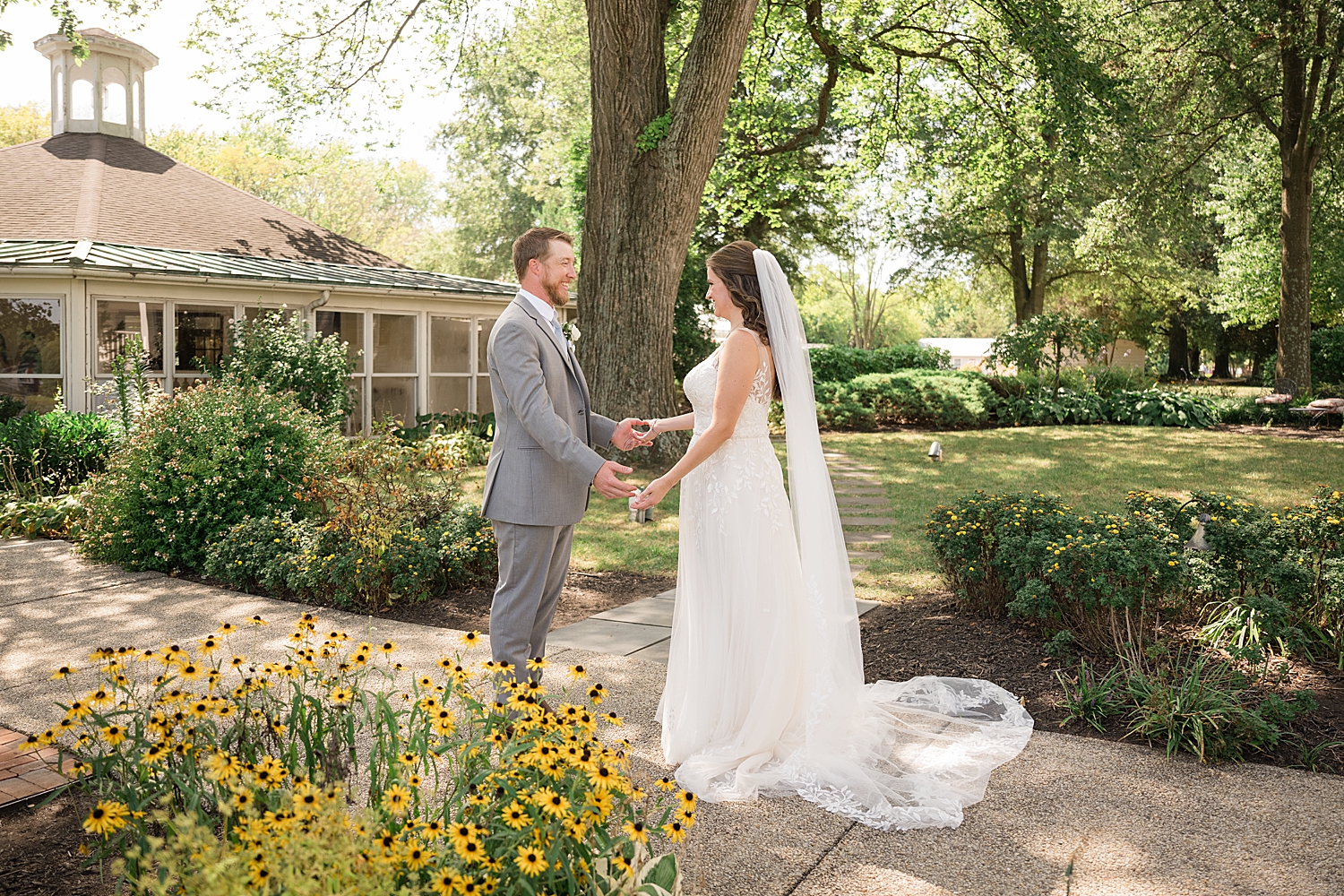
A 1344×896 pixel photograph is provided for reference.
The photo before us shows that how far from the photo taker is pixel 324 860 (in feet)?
6.67

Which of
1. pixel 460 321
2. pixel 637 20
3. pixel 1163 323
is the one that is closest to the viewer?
pixel 637 20

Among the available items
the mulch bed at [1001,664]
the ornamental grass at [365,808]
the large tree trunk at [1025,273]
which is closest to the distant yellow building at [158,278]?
the mulch bed at [1001,664]

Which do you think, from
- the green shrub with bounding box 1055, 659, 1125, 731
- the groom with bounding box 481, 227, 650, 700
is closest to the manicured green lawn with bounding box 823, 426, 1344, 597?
the green shrub with bounding box 1055, 659, 1125, 731

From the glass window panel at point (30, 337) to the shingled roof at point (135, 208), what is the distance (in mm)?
1451

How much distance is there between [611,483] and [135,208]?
14992 mm

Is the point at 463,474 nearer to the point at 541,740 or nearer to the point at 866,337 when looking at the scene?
the point at 541,740

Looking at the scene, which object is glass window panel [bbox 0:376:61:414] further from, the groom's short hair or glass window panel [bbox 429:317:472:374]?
the groom's short hair

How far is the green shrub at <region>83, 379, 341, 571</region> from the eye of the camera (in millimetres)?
7938

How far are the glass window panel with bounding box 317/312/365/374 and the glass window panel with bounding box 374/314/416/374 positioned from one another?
41 cm

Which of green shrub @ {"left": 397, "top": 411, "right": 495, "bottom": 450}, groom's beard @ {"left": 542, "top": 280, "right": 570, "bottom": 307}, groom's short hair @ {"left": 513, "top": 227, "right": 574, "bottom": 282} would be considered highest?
groom's short hair @ {"left": 513, "top": 227, "right": 574, "bottom": 282}

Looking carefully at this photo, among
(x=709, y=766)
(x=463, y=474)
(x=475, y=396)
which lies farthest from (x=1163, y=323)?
(x=709, y=766)

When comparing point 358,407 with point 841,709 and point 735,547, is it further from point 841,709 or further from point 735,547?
point 841,709

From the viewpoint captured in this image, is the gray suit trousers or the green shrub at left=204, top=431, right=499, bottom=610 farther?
the green shrub at left=204, top=431, right=499, bottom=610

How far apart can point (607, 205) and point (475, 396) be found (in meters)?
6.88
